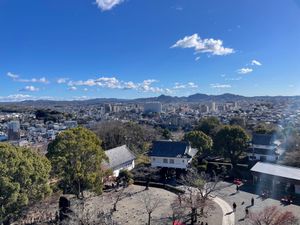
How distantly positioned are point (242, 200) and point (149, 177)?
31.5ft

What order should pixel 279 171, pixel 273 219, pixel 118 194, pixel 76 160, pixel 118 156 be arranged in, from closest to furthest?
pixel 273 219 → pixel 76 160 → pixel 118 194 → pixel 279 171 → pixel 118 156

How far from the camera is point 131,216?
1992 cm

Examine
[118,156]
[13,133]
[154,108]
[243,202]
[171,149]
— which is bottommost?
[243,202]

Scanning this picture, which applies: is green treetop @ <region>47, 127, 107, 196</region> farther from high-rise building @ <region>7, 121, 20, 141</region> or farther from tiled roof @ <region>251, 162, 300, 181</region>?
high-rise building @ <region>7, 121, 20, 141</region>

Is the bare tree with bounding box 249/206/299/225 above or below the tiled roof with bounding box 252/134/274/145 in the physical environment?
below

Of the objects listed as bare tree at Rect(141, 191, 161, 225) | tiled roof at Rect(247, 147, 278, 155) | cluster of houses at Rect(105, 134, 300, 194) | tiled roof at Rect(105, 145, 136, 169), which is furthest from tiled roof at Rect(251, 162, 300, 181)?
tiled roof at Rect(105, 145, 136, 169)

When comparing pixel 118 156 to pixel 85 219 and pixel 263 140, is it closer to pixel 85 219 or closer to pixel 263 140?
pixel 85 219

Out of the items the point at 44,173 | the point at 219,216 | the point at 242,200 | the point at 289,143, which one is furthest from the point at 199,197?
the point at 289,143

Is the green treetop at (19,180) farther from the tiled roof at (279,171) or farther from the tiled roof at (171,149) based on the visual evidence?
the tiled roof at (279,171)

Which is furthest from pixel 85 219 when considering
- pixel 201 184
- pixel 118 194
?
pixel 201 184

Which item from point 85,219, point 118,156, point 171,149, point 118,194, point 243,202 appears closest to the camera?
point 85,219

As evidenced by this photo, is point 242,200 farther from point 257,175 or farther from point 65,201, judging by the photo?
point 65,201

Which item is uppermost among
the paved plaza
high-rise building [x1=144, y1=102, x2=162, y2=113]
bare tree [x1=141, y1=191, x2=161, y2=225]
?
high-rise building [x1=144, y1=102, x2=162, y2=113]

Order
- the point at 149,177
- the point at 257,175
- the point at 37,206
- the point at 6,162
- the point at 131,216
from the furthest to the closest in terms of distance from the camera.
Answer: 1. the point at 149,177
2. the point at 257,175
3. the point at 131,216
4. the point at 37,206
5. the point at 6,162
